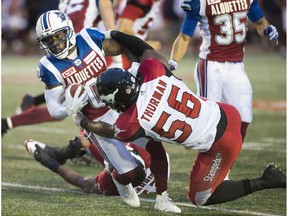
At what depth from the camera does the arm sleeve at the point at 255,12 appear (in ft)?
22.2

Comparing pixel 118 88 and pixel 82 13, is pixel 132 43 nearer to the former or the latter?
pixel 118 88

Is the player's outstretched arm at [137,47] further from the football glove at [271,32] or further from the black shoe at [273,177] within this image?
the football glove at [271,32]

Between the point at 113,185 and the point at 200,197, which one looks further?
the point at 113,185

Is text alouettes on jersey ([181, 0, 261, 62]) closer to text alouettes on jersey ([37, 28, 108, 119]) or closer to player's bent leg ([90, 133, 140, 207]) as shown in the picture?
text alouettes on jersey ([37, 28, 108, 119])

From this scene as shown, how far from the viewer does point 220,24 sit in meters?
6.66

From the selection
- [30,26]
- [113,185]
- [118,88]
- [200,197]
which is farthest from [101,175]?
[30,26]

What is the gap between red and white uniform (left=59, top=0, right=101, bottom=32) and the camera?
776cm

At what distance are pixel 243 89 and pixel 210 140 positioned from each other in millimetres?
1533

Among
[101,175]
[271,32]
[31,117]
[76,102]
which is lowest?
[31,117]

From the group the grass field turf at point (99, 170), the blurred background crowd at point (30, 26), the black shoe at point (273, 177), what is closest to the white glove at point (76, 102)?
the grass field turf at point (99, 170)

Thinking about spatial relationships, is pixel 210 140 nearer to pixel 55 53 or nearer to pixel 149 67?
pixel 149 67

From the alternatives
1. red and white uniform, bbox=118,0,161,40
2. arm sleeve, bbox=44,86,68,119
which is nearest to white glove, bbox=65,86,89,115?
arm sleeve, bbox=44,86,68,119

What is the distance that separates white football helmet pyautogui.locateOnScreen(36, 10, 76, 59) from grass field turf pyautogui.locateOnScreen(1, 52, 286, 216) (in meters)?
1.07

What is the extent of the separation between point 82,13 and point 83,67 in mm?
2028
